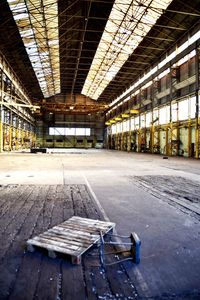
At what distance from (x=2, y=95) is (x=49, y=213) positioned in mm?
24656

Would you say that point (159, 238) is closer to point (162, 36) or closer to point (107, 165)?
point (107, 165)

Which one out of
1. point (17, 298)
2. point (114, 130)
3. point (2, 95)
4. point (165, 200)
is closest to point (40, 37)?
point (2, 95)

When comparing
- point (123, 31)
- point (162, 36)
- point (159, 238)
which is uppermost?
point (162, 36)

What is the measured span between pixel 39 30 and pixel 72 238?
76.2 feet

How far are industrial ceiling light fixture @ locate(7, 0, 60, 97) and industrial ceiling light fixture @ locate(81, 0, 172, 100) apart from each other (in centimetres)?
485

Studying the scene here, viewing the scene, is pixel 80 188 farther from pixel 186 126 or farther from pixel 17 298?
pixel 186 126

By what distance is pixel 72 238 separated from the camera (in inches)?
122

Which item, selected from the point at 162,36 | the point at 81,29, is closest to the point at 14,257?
the point at 81,29

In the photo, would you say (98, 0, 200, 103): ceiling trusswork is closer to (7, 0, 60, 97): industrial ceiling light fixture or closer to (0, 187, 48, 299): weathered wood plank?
(7, 0, 60, 97): industrial ceiling light fixture

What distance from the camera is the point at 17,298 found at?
6.78 feet

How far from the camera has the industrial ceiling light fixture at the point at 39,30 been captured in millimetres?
18383

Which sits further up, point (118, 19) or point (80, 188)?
point (118, 19)

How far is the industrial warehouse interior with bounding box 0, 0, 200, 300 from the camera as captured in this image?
8.24 ft

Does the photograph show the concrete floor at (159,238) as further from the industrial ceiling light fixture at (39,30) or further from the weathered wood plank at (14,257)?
the industrial ceiling light fixture at (39,30)
